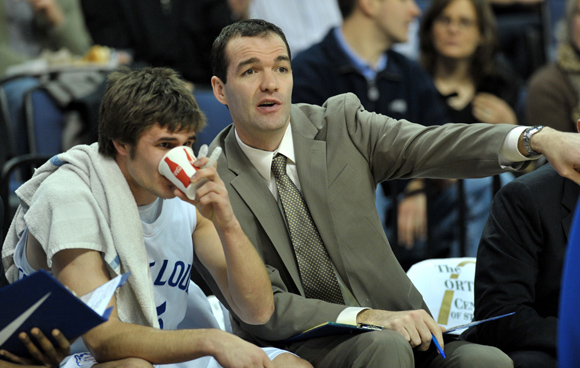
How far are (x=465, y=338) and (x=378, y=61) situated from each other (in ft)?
8.49

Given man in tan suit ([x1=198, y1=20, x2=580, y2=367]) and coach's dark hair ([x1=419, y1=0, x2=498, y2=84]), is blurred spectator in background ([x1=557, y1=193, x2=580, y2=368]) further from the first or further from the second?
coach's dark hair ([x1=419, y1=0, x2=498, y2=84])

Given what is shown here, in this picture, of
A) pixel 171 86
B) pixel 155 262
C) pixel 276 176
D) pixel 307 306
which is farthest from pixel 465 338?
pixel 171 86

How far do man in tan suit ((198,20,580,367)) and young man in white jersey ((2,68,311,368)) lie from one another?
6.9 inches

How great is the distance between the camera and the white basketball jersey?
9.05 feet

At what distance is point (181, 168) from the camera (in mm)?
2410

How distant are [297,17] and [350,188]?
3930 mm

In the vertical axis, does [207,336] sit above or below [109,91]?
below

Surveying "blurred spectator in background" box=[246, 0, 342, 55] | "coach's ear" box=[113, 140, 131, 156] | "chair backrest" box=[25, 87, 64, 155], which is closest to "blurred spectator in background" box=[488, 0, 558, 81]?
"blurred spectator in background" box=[246, 0, 342, 55]

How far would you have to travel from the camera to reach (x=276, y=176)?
117 inches

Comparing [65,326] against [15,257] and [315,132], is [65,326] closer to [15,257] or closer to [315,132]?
[15,257]

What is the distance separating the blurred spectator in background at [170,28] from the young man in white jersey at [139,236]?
3.33m

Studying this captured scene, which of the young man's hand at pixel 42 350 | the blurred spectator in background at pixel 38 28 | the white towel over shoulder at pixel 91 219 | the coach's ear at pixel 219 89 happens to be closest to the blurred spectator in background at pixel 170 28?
the blurred spectator in background at pixel 38 28

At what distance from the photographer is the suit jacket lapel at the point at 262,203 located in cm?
285

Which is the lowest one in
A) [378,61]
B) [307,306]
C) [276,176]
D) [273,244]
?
[307,306]
